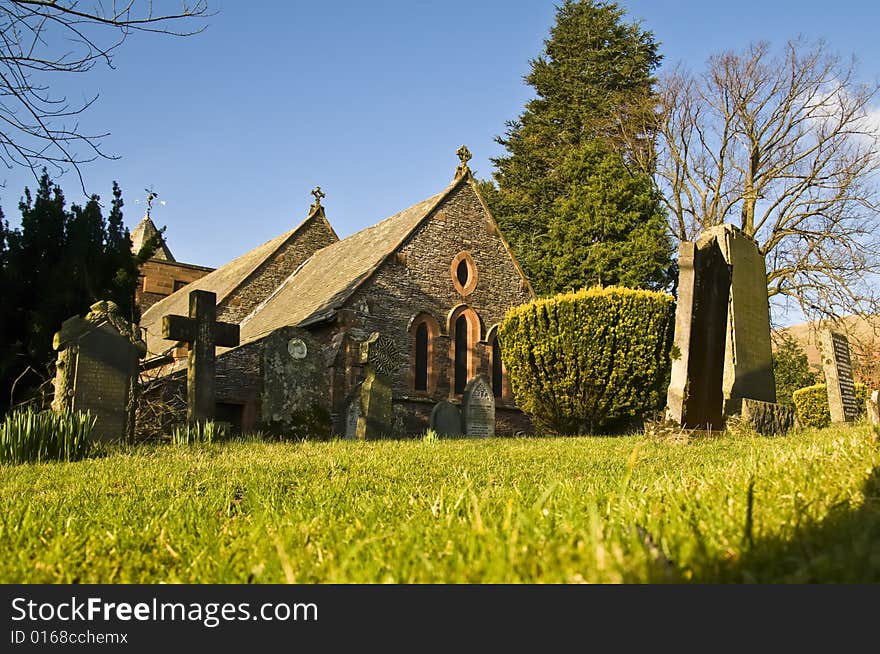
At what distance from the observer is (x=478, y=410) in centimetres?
1608

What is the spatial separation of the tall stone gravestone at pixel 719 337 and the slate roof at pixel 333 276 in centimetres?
979

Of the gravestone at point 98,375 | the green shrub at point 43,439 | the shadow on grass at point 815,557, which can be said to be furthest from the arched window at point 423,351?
the shadow on grass at point 815,557

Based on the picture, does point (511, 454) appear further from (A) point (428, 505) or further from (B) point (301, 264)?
(B) point (301, 264)

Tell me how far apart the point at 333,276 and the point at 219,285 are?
7297 millimetres

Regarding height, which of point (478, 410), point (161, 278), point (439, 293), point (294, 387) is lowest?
point (478, 410)

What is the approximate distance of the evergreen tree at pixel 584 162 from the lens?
26297 mm

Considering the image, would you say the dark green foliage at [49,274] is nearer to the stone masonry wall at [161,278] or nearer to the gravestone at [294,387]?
the gravestone at [294,387]

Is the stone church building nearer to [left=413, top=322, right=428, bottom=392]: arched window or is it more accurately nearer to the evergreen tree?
[left=413, top=322, right=428, bottom=392]: arched window

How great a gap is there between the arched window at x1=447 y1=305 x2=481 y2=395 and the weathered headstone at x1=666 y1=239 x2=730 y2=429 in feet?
34.8

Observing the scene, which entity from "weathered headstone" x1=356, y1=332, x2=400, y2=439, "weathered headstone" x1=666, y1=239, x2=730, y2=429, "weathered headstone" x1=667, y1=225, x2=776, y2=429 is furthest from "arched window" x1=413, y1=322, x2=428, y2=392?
"weathered headstone" x1=666, y1=239, x2=730, y2=429

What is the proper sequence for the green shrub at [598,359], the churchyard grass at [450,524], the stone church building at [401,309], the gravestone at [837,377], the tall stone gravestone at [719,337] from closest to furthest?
the churchyard grass at [450,524], the tall stone gravestone at [719,337], the gravestone at [837,377], the green shrub at [598,359], the stone church building at [401,309]

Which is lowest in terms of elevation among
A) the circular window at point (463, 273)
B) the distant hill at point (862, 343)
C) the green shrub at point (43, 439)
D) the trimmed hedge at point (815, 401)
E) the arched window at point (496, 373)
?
the green shrub at point (43, 439)

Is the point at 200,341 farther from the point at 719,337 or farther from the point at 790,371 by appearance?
the point at 790,371

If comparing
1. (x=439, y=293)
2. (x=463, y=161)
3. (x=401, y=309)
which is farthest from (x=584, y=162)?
(x=401, y=309)
